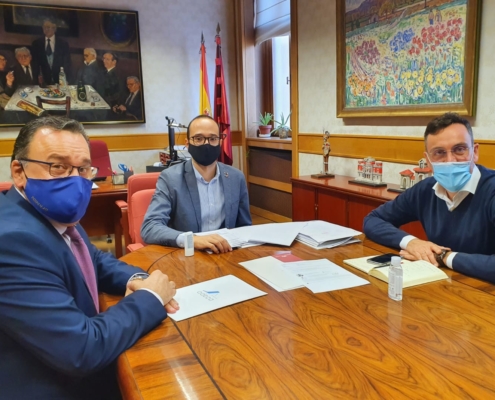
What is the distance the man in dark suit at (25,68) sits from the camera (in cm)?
472

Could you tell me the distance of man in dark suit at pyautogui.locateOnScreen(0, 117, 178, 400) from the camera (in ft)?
2.89

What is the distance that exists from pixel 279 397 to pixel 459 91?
2.59 m

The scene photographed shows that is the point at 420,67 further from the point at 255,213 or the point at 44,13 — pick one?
the point at 44,13

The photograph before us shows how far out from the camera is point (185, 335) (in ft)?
3.45

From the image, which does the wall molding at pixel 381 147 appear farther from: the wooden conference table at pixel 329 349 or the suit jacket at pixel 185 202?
the wooden conference table at pixel 329 349

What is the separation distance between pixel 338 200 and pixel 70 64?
3.56 m

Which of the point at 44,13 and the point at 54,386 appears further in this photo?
the point at 44,13

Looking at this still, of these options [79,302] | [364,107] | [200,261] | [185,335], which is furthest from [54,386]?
[364,107]

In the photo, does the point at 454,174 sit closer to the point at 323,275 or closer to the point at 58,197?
the point at 323,275

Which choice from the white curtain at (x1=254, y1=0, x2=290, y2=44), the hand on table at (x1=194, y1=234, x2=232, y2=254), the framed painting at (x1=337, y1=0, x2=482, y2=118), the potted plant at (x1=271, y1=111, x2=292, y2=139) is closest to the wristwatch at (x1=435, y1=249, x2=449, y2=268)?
the hand on table at (x1=194, y1=234, x2=232, y2=254)

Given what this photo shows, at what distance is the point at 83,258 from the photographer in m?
1.20

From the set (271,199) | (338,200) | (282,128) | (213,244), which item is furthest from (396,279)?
(271,199)

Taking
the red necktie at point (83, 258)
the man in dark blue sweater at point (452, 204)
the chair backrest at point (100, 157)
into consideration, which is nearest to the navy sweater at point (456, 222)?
the man in dark blue sweater at point (452, 204)

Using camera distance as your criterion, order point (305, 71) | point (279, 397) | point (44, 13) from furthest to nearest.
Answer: point (44, 13)
point (305, 71)
point (279, 397)
